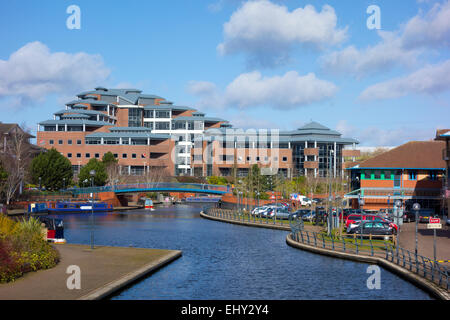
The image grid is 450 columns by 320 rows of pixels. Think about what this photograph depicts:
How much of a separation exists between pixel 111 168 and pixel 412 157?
6478 centimetres

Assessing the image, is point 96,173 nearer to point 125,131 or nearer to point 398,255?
point 125,131

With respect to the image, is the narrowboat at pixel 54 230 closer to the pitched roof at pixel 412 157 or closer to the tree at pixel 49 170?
the pitched roof at pixel 412 157

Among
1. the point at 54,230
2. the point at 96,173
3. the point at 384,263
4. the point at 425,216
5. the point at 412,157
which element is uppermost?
the point at 412,157

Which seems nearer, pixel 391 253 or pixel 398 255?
pixel 398 255

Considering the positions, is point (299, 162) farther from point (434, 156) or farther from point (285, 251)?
point (285, 251)

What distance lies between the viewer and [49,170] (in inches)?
4018

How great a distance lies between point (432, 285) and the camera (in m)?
24.5

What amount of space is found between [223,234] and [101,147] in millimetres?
89140

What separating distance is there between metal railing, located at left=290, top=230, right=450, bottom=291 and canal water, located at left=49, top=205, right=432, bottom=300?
0.96 m

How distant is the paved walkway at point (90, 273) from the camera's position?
21736mm

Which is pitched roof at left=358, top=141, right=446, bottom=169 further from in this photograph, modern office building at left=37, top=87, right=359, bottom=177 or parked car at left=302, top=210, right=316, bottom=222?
modern office building at left=37, top=87, right=359, bottom=177

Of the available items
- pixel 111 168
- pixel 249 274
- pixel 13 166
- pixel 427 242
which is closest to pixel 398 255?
pixel 249 274

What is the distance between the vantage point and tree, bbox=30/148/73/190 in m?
102
